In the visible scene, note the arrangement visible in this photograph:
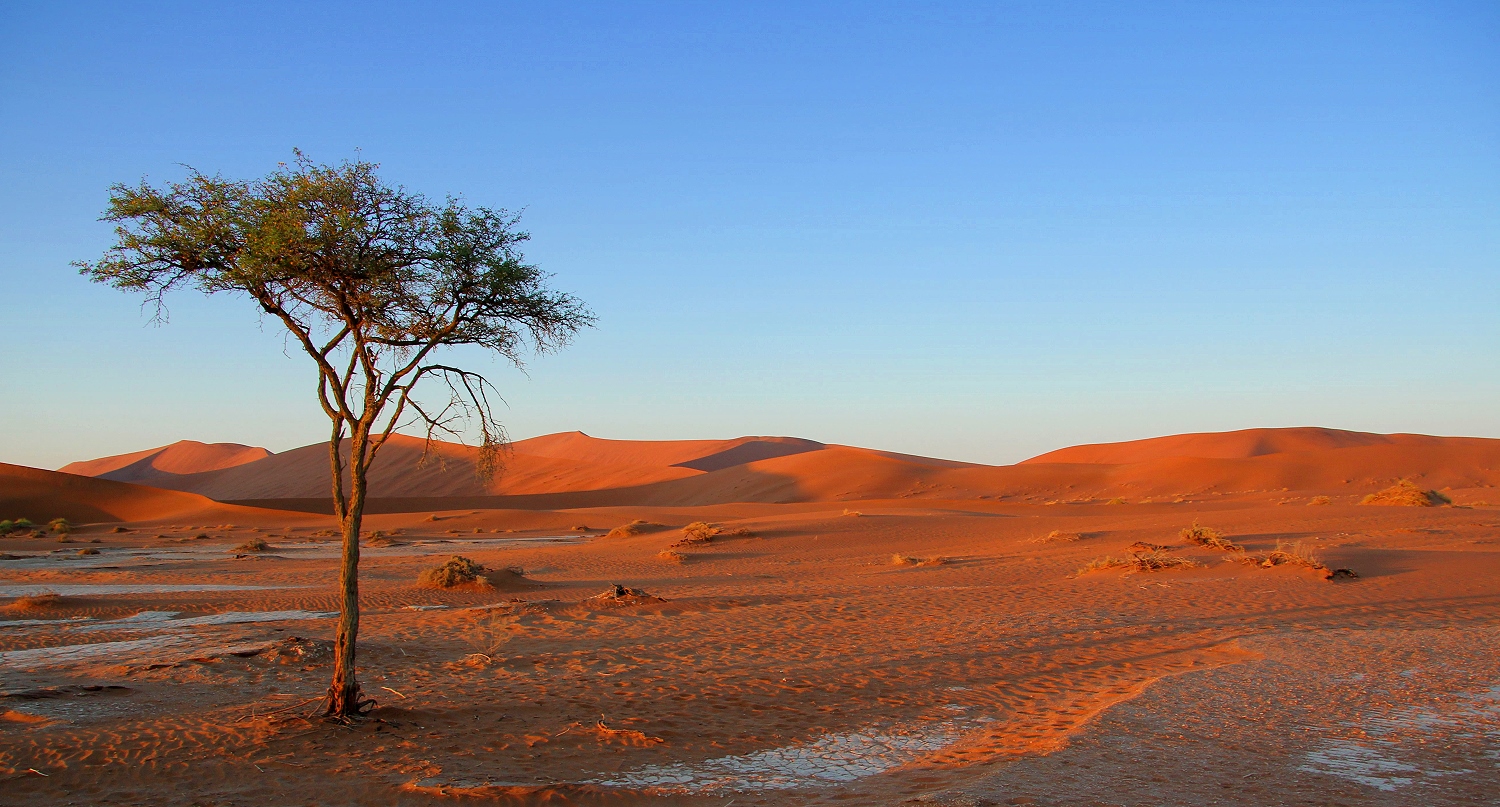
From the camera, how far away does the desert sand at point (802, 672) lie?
623 cm

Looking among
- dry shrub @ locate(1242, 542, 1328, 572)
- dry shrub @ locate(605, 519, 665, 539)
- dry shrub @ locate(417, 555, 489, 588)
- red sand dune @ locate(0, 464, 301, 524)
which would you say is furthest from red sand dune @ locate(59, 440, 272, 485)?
dry shrub @ locate(1242, 542, 1328, 572)

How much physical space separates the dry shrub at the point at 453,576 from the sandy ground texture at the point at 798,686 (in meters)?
0.37

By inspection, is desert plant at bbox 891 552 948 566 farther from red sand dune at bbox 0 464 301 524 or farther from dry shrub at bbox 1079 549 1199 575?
red sand dune at bbox 0 464 301 524

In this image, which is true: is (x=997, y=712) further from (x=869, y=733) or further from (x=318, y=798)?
(x=318, y=798)

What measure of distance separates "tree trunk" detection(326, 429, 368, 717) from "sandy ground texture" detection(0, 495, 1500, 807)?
0.72 ft

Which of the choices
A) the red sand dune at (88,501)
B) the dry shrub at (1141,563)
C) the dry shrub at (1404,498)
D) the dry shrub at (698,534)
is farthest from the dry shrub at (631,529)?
the dry shrub at (1404,498)

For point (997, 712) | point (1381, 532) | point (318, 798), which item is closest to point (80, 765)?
point (318, 798)

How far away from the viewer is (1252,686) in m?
8.93

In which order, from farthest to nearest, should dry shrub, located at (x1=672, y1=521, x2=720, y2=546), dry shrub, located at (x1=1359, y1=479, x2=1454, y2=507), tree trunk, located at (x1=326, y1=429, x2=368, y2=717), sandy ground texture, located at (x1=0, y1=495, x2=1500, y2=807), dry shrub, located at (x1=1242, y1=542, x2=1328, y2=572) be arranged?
dry shrub, located at (x1=1359, y1=479, x2=1454, y2=507)
dry shrub, located at (x1=672, y1=521, x2=720, y2=546)
dry shrub, located at (x1=1242, y1=542, x2=1328, y2=572)
tree trunk, located at (x1=326, y1=429, x2=368, y2=717)
sandy ground texture, located at (x1=0, y1=495, x2=1500, y2=807)

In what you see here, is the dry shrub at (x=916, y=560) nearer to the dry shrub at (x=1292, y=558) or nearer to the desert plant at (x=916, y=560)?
the desert plant at (x=916, y=560)

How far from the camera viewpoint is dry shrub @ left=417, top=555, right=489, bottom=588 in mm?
18859

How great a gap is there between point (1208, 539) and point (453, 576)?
16707 millimetres

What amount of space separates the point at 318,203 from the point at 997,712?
7.45 metres

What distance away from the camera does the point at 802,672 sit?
401 inches
